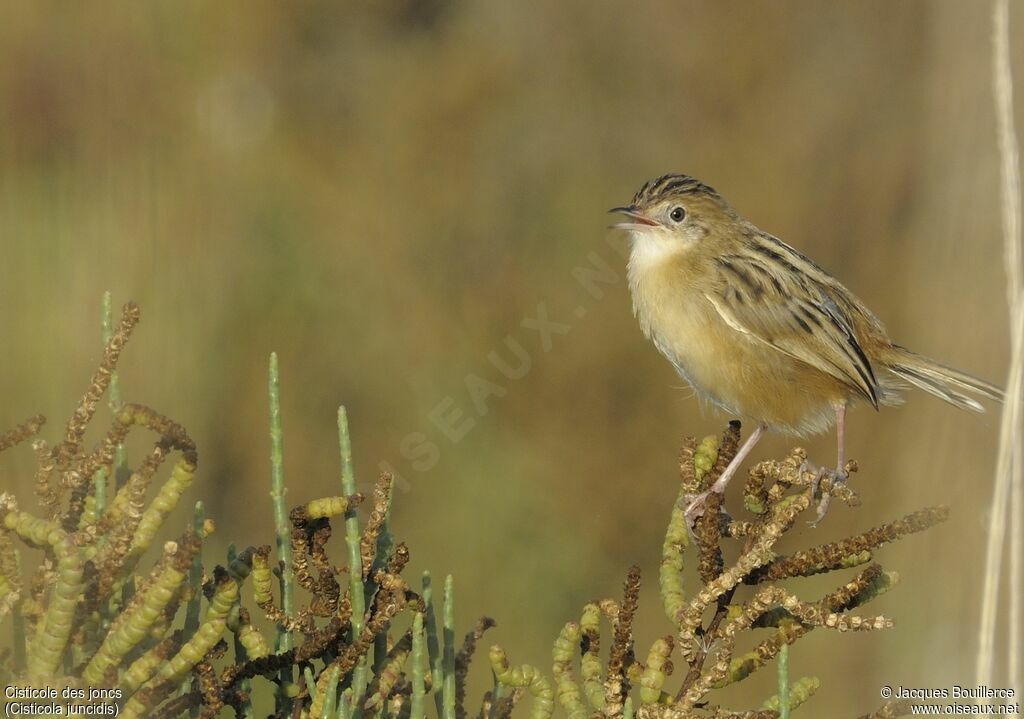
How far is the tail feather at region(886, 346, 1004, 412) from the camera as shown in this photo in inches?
159

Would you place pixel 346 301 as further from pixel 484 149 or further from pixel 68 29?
pixel 68 29

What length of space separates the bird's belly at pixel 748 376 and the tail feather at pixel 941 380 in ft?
0.93

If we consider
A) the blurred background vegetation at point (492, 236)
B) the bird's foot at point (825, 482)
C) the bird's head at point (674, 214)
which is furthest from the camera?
the blurred background vegetation at point (492, 236)

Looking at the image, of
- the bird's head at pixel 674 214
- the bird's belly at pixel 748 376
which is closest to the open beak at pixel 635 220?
the bird's head at pixel 674 214

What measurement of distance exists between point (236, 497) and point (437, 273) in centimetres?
158

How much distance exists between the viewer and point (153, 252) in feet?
19.2

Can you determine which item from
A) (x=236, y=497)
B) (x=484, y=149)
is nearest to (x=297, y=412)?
(x=236, y=497)

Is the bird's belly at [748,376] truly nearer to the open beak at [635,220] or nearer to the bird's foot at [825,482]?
the open beak at [635,220]

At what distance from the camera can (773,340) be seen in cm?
403

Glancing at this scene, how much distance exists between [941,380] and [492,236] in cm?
297

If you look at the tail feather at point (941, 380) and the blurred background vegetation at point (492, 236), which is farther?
the blurred background vegetation at point (492, 236)

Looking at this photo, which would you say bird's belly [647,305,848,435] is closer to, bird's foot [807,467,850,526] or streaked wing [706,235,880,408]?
streaked wing [706,235,880,408]

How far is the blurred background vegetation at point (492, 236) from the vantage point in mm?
5793

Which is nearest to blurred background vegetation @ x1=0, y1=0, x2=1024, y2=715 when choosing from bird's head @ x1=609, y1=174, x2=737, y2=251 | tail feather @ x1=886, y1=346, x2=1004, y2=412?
tail feather @ x1=886, y1=346, x2=1004, y2=412
